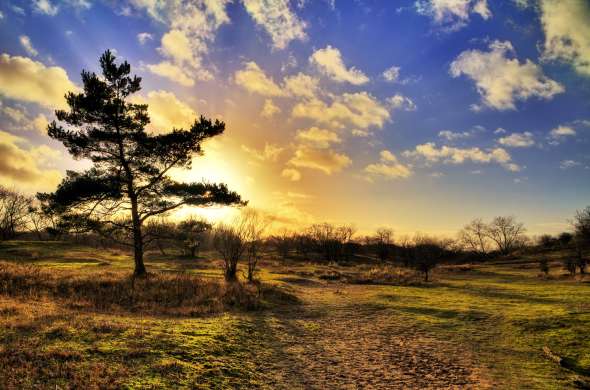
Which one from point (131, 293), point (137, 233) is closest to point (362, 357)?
point (131, 293)

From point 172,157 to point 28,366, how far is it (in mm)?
18070

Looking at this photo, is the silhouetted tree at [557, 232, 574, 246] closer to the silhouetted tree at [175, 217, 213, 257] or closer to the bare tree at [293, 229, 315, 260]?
the bare tree at [293, 229, 315, 260]

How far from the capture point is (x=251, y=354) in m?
9.27

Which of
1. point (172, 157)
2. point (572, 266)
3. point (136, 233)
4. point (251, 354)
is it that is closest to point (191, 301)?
point (251, 354)

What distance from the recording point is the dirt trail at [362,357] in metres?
7.77

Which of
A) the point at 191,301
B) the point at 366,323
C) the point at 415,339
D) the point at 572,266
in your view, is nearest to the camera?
the point at 415,339

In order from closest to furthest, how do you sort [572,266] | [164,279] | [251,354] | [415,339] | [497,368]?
1. [497,368]
2. [251,354]
3. [415,339]
4. [164,279]
5. [572,266]

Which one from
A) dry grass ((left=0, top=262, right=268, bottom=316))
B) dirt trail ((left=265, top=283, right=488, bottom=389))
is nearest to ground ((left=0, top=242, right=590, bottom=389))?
dirt trail ((left=265, top=283, right=488, bottom=389))

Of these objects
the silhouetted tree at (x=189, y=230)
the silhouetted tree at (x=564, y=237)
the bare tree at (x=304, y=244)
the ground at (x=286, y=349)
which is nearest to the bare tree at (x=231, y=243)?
the silhouetted tree at (x=189, y=230)

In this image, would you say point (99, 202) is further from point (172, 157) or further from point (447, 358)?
point (447, 358)

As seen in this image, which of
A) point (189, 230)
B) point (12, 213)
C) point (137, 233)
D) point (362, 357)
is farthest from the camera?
point (12, 213)

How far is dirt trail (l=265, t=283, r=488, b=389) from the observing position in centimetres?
777

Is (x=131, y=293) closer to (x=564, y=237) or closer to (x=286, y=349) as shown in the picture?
(x=286, y=349)

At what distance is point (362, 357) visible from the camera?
9.56m
